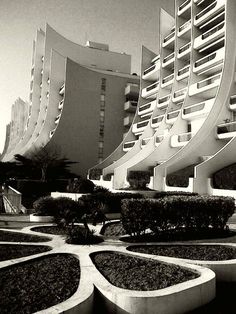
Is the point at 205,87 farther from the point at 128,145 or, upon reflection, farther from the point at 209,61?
the point at 128,145

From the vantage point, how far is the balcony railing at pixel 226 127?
87.7ft

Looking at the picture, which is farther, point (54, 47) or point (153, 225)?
point (54, 47)

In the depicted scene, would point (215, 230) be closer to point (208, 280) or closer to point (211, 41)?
point (208, 280)

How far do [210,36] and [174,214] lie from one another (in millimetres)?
27003

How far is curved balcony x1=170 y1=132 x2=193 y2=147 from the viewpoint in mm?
31147

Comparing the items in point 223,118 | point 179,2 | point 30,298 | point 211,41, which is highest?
point 179,2

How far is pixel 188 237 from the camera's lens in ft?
33.1

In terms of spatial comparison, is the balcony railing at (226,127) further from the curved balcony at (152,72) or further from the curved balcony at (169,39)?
the curved balcony at (152,72)

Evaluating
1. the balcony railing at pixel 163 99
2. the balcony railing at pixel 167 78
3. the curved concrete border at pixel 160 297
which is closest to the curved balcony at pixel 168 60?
the balcony railing at pixel 167 78

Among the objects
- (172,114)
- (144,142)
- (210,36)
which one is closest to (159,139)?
(172,114)

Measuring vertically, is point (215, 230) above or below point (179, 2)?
below

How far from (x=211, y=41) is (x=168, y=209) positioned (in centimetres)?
2769

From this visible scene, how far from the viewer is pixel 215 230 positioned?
10.6 meters

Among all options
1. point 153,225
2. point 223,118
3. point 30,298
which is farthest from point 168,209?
point 223,118
